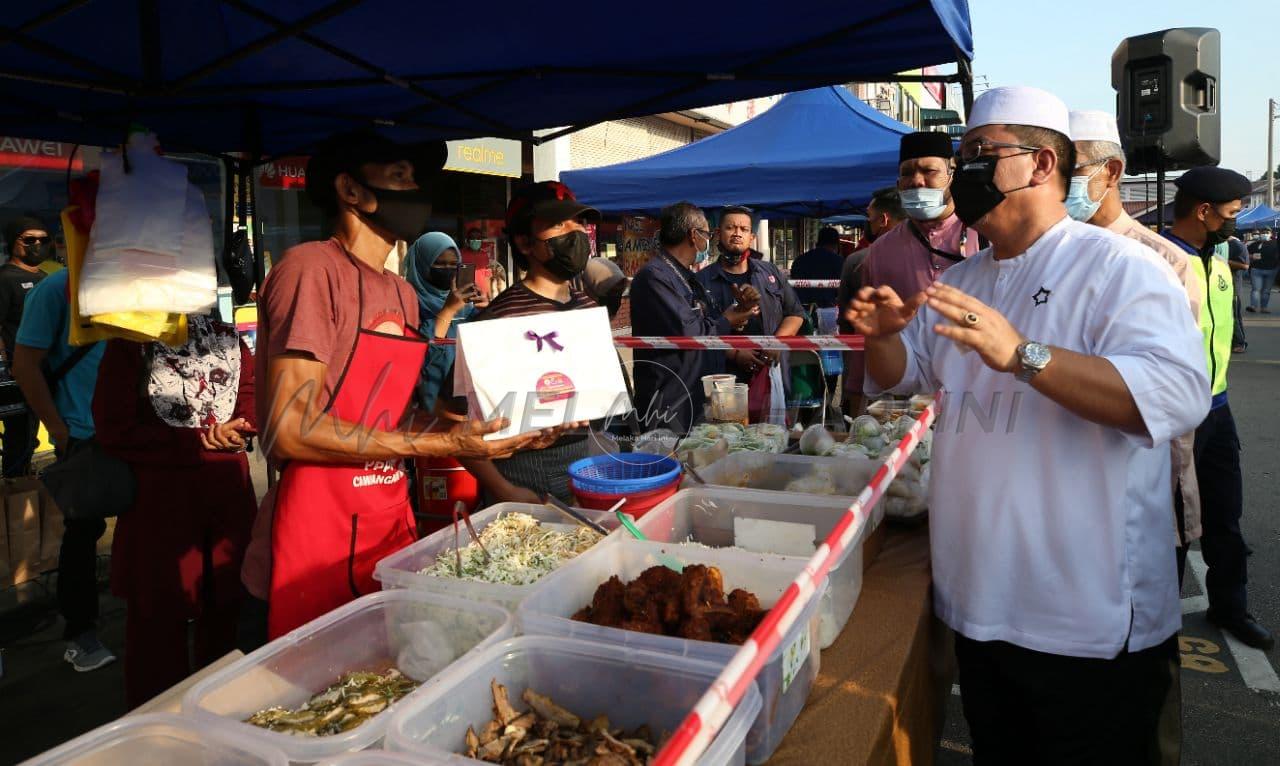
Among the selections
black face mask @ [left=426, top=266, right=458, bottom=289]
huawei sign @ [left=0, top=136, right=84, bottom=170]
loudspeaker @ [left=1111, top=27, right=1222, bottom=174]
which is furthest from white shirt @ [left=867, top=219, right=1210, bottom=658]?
huawei sign @ [left=0, top=136, right=84, bottom=170]

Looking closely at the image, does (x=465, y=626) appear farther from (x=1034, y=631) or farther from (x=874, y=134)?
(x=874, y=134)

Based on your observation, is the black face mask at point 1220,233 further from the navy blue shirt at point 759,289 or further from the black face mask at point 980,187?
the black face mask at point 980,187

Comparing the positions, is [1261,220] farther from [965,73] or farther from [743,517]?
[743,517]

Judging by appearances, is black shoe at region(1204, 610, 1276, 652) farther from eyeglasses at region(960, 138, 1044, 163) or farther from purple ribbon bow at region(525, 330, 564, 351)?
purple ribbon bow at region(525, 330, 564, 351)

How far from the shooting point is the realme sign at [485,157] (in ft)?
37.6

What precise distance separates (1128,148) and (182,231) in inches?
260

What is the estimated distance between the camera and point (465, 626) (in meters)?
1.75

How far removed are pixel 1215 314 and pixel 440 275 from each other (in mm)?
4145

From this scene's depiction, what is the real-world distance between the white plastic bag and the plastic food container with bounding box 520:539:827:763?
5.17 feet

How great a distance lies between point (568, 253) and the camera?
2969mm

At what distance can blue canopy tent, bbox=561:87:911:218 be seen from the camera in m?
8.24

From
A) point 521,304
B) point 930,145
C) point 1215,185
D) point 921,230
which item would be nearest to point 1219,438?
point 1215,185

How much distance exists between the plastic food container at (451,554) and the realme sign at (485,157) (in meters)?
9.37

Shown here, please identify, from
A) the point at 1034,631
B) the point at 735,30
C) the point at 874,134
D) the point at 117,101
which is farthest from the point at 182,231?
the point at 874,134
